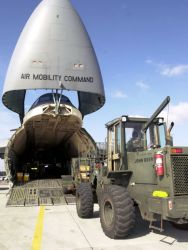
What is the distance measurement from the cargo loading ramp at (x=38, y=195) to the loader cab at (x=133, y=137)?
19.3 feet

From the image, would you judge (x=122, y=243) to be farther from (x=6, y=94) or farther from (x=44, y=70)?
(x=6, y=94)

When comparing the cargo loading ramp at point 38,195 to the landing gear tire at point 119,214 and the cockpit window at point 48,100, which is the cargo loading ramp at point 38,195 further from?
the landing gear tire at point 119,214

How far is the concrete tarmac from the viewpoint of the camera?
6.47m

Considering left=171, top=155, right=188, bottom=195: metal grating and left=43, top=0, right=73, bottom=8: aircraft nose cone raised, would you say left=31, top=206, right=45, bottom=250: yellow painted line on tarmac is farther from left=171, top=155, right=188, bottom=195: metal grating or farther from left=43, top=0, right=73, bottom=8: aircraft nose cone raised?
left=43, top=0, right=73, bottom=8: aircraft nose cone raised

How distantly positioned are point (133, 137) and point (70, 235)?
2.97 m

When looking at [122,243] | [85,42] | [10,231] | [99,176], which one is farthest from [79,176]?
[85,42]

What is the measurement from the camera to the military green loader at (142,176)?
6.17 m

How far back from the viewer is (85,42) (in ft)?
65.3

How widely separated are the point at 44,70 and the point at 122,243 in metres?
12.9

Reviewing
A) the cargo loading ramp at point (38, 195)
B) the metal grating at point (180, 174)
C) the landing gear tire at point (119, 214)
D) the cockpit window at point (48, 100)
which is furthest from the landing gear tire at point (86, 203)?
the cockpit window at point (48, 100)

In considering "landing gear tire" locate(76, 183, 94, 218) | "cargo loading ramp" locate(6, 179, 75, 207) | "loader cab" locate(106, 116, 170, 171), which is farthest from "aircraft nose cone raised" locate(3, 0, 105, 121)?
"loader cab" locate(106, 116, 170, 171)

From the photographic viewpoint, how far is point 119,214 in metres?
6.64

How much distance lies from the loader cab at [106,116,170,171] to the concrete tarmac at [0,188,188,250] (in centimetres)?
179

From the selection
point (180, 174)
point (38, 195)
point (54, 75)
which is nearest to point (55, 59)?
point (54, 75)
